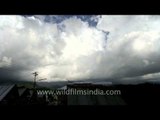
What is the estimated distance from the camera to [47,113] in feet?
4.03
